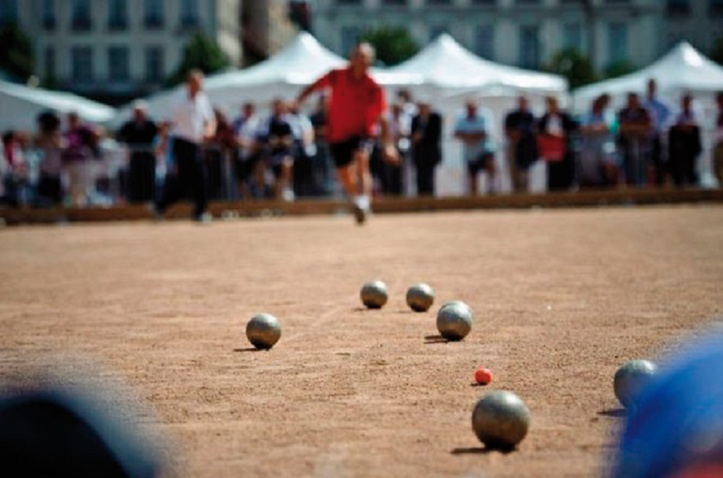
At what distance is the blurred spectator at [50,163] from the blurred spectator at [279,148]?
3.91 meters

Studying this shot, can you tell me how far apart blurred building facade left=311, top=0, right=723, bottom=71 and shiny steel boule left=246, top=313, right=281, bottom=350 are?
293ft

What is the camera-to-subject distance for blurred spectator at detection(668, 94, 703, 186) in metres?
25.7

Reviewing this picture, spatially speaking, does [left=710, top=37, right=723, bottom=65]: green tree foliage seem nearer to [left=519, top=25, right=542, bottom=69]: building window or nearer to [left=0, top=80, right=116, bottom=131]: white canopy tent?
[left=519, top=25, right=542, bottom=69]: building window

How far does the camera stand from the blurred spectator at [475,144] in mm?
25125

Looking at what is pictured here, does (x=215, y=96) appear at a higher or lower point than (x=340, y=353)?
lower

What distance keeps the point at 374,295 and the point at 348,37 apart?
9108 cm

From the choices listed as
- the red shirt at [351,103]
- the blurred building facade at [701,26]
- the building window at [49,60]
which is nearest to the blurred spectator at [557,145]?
the red shirt at [351,103]

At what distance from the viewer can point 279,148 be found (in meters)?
25.0

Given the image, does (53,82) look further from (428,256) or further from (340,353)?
(340,353)

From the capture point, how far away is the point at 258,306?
29.0 feet

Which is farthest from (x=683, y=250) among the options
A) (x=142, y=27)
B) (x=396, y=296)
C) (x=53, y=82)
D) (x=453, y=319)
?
(x=142, y=27)

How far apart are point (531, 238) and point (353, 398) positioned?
35.3 ft

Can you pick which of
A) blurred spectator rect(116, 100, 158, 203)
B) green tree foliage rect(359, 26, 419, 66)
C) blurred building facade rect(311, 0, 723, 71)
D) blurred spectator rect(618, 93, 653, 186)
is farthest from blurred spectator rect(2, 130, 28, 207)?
blurred building facade rect(311, 0, 723, 71)

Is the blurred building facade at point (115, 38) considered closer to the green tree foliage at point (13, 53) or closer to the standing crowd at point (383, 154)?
the green tree foliage at point (13, 53)
